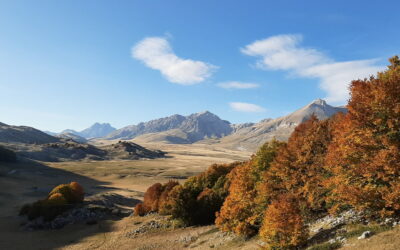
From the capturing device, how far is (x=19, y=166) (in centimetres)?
14700

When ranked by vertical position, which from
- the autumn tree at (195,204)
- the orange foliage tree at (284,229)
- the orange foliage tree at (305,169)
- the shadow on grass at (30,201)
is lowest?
the shadow on grass at (30,201)

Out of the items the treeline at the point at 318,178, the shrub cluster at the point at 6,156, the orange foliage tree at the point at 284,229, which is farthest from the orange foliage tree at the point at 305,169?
the shrub cluster at the point at 6,156

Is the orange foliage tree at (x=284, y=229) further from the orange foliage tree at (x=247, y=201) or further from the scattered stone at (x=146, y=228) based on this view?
the scattered stone at (x=146, y=228)

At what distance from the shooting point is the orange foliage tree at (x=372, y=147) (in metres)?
25.6

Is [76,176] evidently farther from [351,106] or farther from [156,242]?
[351,106]

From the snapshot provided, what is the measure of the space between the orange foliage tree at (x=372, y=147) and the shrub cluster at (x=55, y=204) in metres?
60.0

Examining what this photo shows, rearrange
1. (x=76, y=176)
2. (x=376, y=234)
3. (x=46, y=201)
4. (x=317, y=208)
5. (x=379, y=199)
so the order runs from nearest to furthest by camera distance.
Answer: (x=376, y=234) → (x=379, y=199) → (x=317, y=208) → (x=46, y=201) → (x=76, y=176)

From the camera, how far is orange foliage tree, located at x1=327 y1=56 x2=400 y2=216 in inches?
1009

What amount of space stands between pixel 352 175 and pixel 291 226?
7.86 meters

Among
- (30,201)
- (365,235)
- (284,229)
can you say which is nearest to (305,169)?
(284,229)

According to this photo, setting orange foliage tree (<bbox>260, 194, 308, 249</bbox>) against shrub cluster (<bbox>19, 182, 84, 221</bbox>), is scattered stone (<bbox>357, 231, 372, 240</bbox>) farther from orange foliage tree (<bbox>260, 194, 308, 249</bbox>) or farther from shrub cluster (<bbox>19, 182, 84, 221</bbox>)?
shrub cluster (<bbox>19, 182, 84, 221</bbox>)

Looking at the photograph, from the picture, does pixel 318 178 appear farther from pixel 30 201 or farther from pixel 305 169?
pixel 30 201

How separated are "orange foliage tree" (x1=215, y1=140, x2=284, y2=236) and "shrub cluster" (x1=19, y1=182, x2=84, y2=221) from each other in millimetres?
41619

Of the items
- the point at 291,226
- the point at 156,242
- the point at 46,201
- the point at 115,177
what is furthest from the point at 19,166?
the point at 291,226
